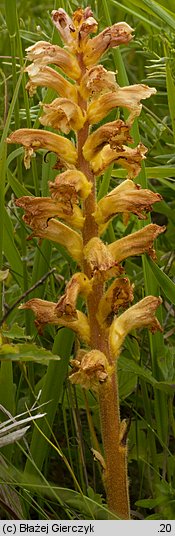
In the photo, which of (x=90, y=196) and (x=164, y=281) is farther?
(x=164, y=281)

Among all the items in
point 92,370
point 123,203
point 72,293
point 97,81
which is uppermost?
point 97,81

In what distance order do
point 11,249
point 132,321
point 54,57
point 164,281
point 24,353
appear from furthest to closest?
point 11,249
point 164,281
point 132,321
point 54,57
point 24,353

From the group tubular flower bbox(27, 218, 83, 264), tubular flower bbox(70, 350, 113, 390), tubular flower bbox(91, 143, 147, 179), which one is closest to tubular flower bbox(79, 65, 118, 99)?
tubular flower bbox(91, 143, 147, 179)

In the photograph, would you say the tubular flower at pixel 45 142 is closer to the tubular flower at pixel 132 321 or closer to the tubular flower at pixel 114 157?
the tubular flower at pixel 114 157

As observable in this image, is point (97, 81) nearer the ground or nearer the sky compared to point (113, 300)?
nearer the sky

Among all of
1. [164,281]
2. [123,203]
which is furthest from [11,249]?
[123,203]

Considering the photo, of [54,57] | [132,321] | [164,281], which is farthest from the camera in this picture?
[164,281]

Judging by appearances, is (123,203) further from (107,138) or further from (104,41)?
(104,41)

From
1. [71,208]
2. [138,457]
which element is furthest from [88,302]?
[138,457]
